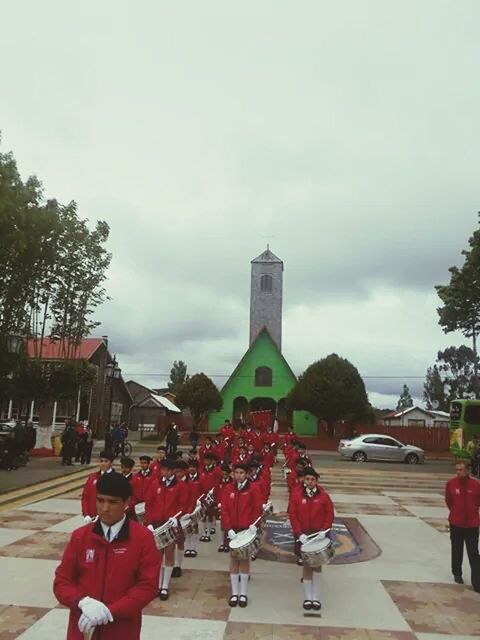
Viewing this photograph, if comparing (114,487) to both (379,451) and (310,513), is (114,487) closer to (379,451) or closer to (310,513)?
(310,513)

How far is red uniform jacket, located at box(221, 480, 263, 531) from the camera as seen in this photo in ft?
22.6

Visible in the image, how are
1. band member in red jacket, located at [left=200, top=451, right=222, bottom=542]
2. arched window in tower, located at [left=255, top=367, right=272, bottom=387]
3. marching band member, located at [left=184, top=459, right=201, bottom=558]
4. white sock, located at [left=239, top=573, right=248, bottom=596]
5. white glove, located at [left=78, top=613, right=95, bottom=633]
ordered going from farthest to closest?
arched window in tower, located at [left=255, top=367, right=272, bottom=387]
band member in red jacket, located at [left=200, top=451, right=222, bottom=542]
marching band member, located at [left=184, top=459, right=201, bottom=558]
white sock, located at [left=239, top=573, right=248, bottom=596]
white glove, located at [left=78, top=613, right=95, bottom=633]

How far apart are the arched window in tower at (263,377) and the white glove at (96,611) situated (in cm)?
4952

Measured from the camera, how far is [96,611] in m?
3.12

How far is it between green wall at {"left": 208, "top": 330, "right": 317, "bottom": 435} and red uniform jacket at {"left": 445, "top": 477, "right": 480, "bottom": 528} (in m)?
43.8

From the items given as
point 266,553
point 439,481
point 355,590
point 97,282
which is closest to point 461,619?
point 355,590

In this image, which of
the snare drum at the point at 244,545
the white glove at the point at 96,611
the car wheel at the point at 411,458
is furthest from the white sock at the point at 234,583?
the car wheel at the point at 411,458

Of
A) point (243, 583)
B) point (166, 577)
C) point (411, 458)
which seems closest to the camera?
point (243, 583)

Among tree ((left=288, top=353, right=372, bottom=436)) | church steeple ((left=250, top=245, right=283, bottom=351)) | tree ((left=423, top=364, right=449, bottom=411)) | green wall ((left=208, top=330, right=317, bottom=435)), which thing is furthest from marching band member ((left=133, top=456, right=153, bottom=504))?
tree ((left=423, top=364, right=449, bottom=411))

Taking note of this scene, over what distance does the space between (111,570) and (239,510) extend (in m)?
3.70

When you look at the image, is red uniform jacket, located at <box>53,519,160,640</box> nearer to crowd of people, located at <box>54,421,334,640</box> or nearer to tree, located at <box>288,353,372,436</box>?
crowd of people, located at <box>54,421,334,640</box>

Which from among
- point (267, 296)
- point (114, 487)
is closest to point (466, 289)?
point (114, 487)

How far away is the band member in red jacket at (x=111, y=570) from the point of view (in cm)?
326

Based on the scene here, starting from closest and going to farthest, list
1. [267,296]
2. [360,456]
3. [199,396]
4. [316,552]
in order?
[316,552], [360,456], [199,396], [267,296]
